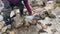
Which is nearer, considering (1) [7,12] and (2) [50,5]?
(1) [7,12]

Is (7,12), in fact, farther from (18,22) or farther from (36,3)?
(36,3)

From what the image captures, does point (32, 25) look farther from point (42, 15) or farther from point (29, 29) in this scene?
point (42, 15)

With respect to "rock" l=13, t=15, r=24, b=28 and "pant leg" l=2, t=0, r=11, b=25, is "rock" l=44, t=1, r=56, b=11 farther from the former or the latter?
"pant leg" l=2, t=0, r=11, b=25

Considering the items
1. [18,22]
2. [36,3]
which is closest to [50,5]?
[36,3]

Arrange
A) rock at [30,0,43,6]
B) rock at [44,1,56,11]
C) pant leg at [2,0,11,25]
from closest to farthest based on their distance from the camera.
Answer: pant leg at [2,0,11,25], rock at [44,1,56,11], rock at [30,0,43,6]

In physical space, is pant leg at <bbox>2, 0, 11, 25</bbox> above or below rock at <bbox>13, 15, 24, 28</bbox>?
above

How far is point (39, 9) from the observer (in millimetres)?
2205

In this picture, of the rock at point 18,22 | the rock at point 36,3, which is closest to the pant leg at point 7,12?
the rock at point 18,22

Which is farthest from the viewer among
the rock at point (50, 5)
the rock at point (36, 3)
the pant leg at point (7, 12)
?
the rock at point (36, 3)

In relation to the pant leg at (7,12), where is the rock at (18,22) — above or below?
below

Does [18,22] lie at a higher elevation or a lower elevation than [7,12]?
lower

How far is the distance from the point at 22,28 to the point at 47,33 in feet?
0.97

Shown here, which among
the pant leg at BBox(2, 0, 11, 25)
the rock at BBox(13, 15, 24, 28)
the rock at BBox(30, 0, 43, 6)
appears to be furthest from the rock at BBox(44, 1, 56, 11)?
the pant leg at BBox(2, 0, 11, 25)

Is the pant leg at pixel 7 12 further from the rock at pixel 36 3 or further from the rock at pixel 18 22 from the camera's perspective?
the rock at pixel 36 3
